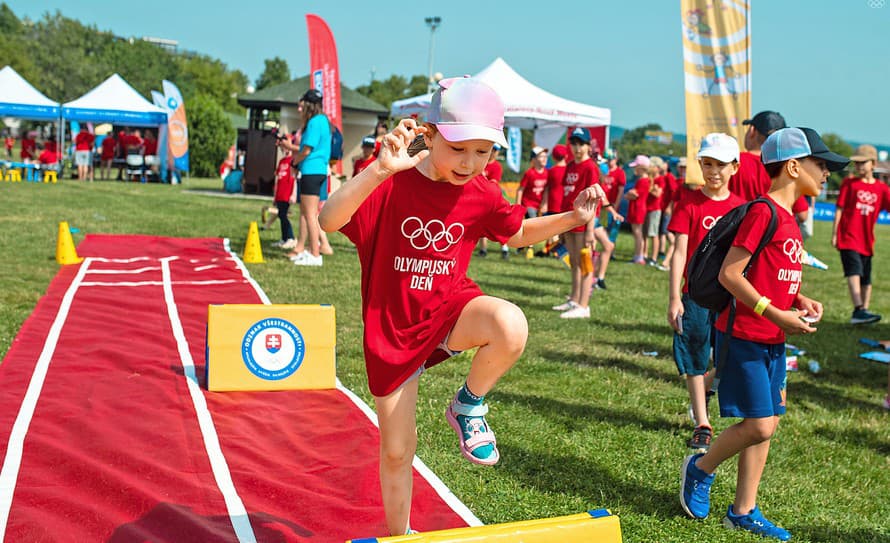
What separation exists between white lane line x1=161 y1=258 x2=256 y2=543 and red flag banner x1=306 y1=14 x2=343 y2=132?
11.8 metres

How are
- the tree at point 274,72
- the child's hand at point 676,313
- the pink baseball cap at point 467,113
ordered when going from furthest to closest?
1. the tree at point 274,72
2. the child's hand at point 676,313
3. the pink baseball cap at point 467,113

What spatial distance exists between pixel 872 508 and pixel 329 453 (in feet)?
10.9

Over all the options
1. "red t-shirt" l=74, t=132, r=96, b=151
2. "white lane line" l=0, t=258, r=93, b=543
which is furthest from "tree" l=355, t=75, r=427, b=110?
"white lane line" l=0, t=258, r=93, b=543

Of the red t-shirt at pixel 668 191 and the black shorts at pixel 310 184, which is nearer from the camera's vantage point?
the black shorts at pixel 310 184

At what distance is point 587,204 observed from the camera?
11.9ft

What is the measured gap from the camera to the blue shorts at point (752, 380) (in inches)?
174

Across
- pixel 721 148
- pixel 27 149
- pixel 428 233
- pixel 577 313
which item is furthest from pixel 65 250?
pixel 27 149

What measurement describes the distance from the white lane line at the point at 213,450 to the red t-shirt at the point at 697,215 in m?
3.36

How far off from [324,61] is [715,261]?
53.6 feet

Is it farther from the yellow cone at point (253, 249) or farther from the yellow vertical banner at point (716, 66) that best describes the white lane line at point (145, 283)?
the yellow vertical banner at point (716, 66)

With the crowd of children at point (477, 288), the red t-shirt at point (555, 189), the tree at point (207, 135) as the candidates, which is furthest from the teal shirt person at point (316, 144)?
the tree at point (207, 135)

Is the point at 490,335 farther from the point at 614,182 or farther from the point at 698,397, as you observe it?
the point at 614,182

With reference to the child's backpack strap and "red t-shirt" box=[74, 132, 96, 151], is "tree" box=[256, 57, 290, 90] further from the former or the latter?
the child's backpack strap

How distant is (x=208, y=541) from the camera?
4012 mm
